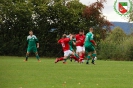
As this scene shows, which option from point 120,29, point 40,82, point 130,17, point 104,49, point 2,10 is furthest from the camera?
point 120,29

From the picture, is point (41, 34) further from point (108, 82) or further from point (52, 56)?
point (108, 82)

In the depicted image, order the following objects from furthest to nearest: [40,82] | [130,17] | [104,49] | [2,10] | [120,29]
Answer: [120,29] → [130,17] → [2,10] → [104,49] → [40,82]

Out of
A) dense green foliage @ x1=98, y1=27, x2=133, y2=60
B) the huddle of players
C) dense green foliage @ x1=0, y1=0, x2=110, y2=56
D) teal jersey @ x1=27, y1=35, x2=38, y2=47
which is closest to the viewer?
the huddle of players

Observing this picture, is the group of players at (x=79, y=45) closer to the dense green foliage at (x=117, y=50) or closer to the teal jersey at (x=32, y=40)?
the teal jersey at (x=32, y=40)

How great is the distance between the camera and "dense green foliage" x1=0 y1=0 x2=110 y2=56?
169ft

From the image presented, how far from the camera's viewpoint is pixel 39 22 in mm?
52656

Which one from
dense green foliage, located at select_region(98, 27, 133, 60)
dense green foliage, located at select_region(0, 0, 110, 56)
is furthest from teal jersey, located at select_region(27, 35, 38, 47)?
dense green foliage, located at select_region(0, 0, 110, 56)

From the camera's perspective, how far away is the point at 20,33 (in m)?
52.3

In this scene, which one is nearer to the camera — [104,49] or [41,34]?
[104,49]

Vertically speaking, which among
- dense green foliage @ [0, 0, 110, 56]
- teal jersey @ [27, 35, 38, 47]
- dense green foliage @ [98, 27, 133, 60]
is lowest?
dense green foliage @ [98, 27, 133, 60]

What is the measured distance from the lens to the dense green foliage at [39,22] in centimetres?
5166

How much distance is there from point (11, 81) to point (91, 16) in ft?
133

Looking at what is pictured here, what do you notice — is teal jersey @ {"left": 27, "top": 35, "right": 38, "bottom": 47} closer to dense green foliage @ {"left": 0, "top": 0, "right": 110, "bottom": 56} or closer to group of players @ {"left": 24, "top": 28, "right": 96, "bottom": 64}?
group of players @ {"left": 24, "top": 28, "right": 96, "bottom": 64}

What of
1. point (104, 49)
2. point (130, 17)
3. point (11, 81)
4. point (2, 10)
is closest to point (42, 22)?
point (2, 10)
